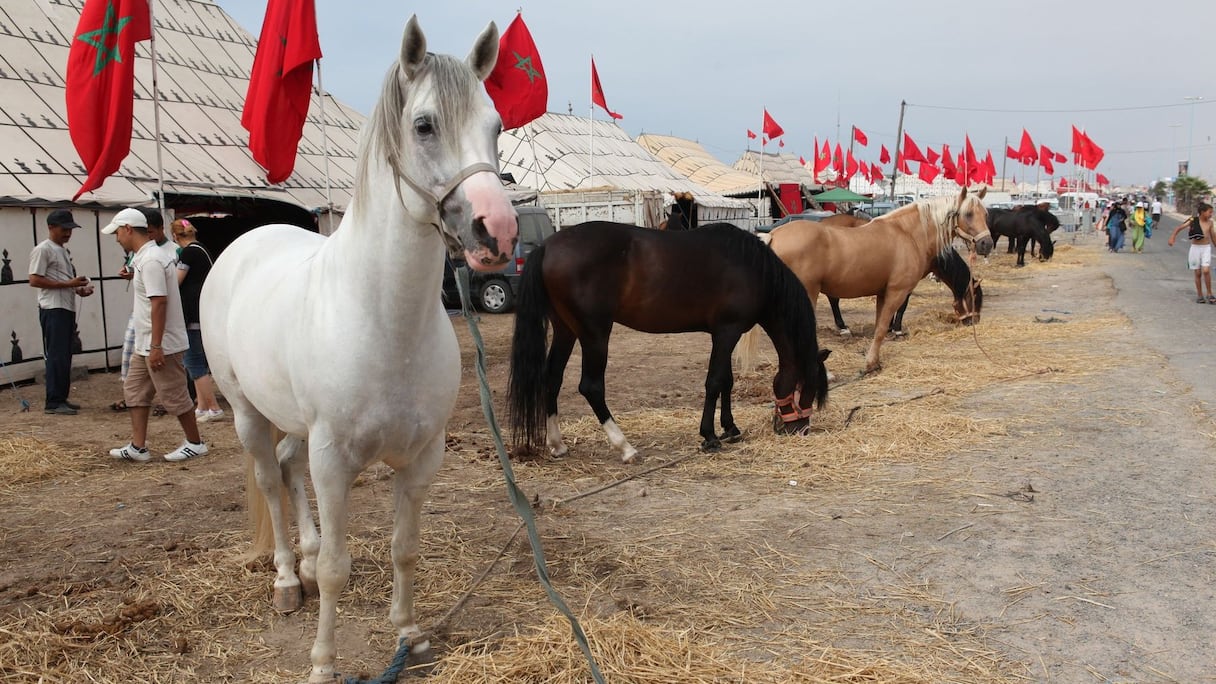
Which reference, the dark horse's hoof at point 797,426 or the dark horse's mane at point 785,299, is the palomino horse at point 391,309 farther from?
the dark horse's hoof at point 797,426

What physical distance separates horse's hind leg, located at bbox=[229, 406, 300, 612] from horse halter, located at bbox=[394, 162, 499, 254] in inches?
65.9

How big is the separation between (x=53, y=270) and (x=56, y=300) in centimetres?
30

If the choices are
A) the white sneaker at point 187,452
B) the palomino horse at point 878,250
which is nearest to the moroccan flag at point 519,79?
the palomino horse at point 878,250

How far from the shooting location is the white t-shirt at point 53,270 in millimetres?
7434

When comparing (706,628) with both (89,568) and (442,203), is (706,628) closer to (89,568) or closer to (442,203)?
(442,203)

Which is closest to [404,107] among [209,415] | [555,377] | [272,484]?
[272,484]

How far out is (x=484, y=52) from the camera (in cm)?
227

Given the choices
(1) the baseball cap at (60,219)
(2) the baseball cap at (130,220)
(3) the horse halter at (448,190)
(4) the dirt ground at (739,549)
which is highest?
(1) the baseball cap at (60,219)

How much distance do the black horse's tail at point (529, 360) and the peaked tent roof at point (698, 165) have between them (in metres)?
31.3

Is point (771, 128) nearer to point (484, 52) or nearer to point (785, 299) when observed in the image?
point (785, 299)

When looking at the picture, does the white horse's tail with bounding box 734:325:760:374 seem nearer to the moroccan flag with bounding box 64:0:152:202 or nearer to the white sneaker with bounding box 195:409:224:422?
the white sneaker with bounding box 195:409:224:422

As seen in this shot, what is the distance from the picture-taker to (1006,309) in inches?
536

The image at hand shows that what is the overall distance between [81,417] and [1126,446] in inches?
331

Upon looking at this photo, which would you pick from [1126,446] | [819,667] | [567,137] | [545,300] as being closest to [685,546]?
[819,667]
